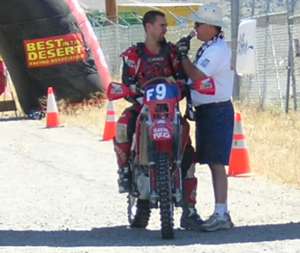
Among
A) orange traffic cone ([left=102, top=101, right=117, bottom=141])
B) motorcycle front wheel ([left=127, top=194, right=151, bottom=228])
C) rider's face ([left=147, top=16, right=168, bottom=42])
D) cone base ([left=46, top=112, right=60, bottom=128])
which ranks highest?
rider's face ([left=147, top=16, right=168, bottom=42])

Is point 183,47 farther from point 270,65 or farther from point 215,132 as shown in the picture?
point 270,65

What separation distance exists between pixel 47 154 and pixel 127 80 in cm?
594

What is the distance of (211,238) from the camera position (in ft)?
26.9

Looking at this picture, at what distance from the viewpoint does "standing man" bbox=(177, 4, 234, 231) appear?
831 centimetres

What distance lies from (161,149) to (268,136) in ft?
25.3

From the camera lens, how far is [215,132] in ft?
27.8

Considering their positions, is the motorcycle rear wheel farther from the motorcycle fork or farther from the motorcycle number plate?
the motorcycle number plate

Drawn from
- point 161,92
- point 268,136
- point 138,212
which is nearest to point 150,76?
point 161,92

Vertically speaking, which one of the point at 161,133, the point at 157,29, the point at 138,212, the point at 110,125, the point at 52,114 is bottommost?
the point at 52,114

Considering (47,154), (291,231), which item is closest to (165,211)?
(291,231)

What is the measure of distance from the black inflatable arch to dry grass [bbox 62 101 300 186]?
72cm

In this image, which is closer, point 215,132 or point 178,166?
point 178,166

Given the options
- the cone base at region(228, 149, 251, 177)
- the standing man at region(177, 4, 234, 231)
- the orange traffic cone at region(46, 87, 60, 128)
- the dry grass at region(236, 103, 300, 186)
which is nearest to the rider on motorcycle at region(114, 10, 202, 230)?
the standing man at region(177, 4, 234, 231)

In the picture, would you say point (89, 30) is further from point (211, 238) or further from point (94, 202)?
point (211, 238)
